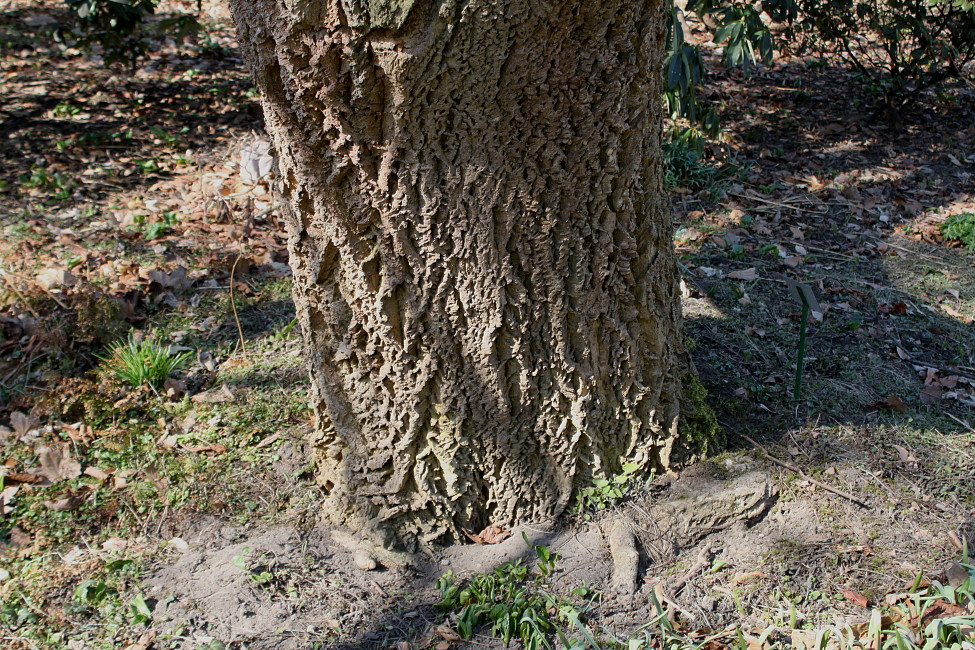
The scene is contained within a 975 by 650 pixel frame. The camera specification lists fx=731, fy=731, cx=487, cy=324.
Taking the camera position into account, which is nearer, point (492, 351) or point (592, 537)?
point (492, 351)

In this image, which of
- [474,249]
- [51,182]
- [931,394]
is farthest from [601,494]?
[51,182]

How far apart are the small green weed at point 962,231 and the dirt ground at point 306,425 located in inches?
1.9

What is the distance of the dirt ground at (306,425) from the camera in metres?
2.33

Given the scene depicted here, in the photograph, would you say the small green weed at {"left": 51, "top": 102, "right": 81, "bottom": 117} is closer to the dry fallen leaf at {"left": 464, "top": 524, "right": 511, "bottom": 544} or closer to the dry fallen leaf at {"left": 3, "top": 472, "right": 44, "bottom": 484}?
the dry fallen leaf at {"left": 3, "top": 472, "right": 44, "bottom": 484}

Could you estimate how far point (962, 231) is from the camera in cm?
445

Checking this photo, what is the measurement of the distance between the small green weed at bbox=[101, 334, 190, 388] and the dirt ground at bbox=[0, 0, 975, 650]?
0.24ft

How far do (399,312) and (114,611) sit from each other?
1341 mm

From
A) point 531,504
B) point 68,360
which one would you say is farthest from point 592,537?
point 68,360

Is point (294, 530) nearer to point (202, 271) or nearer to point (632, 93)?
point (632, 93)

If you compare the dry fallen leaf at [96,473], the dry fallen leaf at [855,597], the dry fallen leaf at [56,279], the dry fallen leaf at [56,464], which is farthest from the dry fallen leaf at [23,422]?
the dry fallen leaf at [855,597]

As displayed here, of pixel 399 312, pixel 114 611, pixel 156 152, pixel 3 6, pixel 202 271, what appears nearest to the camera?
pixel 399 312

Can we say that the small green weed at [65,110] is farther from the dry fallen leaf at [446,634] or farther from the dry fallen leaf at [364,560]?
the dry fallen leaf at [446,634]

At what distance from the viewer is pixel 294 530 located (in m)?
2.59

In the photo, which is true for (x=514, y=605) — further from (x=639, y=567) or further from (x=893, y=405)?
(x=893, y=405)
